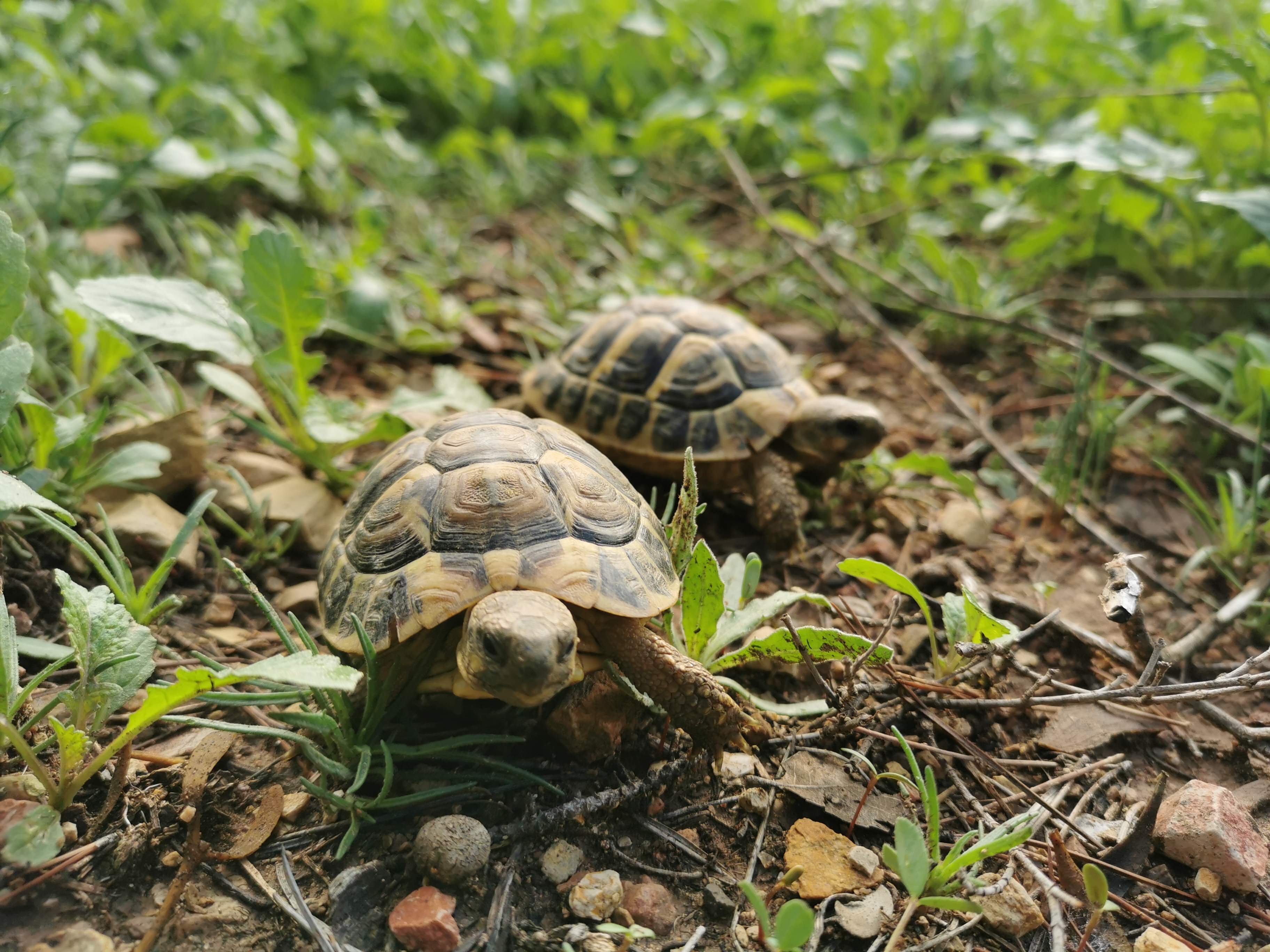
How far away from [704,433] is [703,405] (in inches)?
4.3

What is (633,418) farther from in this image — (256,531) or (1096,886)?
(1096,886)

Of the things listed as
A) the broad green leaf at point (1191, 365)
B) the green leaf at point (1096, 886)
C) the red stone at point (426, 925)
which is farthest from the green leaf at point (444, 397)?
the broad green leaf at point (1191, 365)

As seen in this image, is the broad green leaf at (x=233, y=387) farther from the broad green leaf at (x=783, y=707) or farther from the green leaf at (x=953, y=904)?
the green leaf at (x=953, y=904)

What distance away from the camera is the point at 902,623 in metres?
2.20

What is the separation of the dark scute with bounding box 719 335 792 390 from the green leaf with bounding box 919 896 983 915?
178 centimetres

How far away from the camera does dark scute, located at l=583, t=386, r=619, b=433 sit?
112 inches

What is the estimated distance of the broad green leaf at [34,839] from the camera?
1.39m

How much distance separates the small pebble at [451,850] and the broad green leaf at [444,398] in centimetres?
137

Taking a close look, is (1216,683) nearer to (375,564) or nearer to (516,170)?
(375,564)

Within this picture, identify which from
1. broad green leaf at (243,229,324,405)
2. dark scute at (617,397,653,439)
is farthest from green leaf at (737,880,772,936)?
broad green leaf at (243,229,324,405)

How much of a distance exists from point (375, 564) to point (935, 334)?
2.84 meters

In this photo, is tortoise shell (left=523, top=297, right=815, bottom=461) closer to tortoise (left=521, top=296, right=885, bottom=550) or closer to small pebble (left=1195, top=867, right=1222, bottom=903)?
tortoise (left=521, top=296, right=885, bottom=550)

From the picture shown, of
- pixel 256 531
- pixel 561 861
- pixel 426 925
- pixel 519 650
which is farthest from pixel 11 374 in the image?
pixel 561 861

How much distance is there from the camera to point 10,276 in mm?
1882
